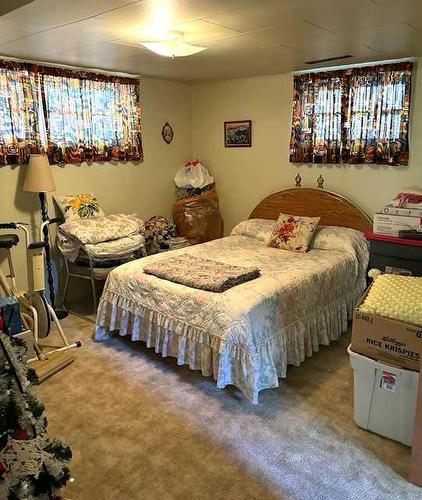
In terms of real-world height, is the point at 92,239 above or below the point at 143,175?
below

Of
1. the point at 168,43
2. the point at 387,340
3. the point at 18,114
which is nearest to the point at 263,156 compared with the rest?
the point at 168,43

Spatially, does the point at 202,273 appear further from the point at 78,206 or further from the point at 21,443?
the point at 21,443

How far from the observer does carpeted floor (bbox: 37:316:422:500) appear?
2006 millimetres

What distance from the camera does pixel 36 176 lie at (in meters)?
3.60

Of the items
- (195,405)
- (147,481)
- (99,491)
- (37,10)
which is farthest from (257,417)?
(37,10)

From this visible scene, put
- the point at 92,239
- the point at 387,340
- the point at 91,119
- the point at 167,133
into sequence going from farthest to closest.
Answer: the point at 167,133, the point at 91,119, the point at 92,239, the point at 387,340

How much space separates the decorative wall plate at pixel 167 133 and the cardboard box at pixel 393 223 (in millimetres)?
2588

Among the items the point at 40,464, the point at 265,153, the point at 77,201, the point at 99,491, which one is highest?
the point at 265,153

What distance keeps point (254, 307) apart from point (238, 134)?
2.74 metres

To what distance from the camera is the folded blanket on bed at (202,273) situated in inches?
114

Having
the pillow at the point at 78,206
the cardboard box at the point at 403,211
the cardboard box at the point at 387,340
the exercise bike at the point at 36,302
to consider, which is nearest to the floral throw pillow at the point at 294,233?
the cardboard box at the point at 403,211

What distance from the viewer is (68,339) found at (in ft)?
11.7

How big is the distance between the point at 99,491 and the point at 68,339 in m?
1.75

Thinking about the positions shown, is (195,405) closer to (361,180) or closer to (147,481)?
(147,481)
